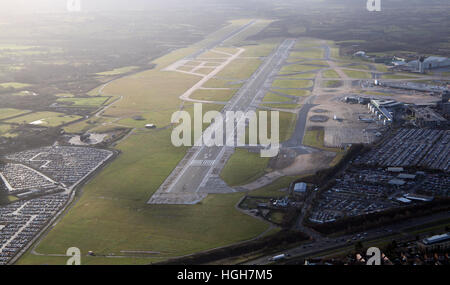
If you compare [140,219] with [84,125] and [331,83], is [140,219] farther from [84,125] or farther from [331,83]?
[331,83]

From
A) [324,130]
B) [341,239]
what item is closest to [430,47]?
[324,130]

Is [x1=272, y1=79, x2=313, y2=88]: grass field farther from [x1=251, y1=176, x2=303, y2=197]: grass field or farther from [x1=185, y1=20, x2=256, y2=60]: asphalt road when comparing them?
[x1=251, y1=176, x2=303, y2=197]: grass field

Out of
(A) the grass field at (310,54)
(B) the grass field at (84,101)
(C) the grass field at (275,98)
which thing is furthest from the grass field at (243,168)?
(A) the grass field at (310,54)

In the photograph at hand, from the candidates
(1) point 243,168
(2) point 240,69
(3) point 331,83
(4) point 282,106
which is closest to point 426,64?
(3) point 331,83

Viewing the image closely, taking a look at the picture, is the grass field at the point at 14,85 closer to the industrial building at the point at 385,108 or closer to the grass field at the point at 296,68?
the grass field at the point at 296,68

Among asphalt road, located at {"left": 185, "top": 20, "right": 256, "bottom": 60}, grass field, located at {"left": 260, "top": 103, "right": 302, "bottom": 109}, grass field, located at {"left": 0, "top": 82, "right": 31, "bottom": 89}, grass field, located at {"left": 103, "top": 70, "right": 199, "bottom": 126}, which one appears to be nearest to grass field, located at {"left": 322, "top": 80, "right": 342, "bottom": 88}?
grass field, located at {"left": 260, "top": 103, "right": 302, "bottom": 109}
